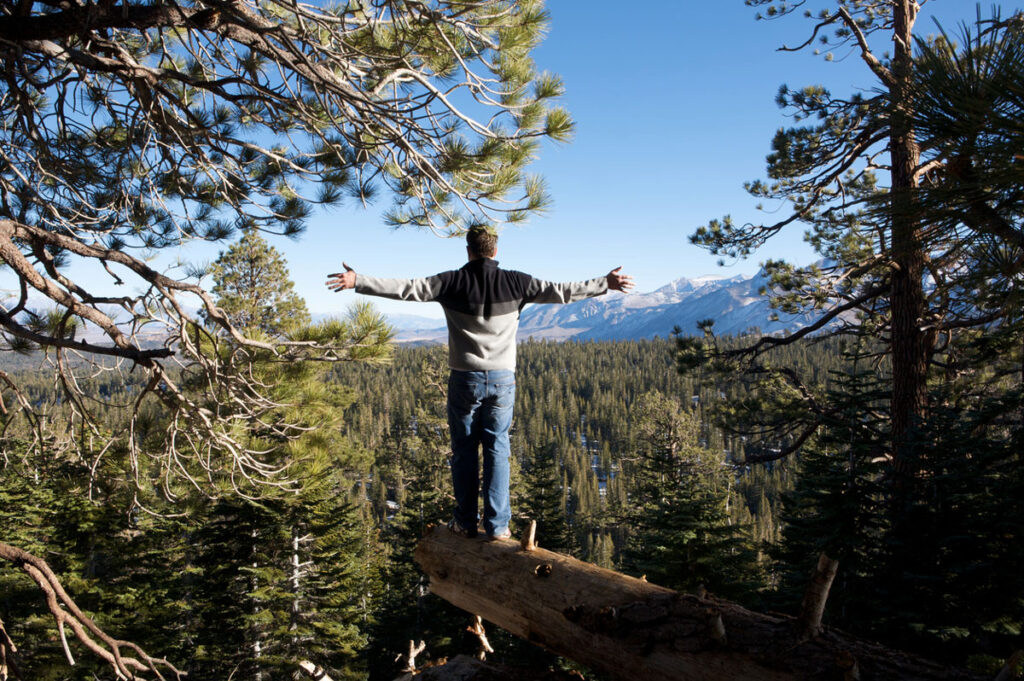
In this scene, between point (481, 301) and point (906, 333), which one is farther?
point (906, 333)

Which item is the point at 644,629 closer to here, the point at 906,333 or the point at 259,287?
the point at 906,333

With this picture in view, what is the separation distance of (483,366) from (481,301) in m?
0.46

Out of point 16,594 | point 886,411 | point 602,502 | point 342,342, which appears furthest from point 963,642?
point 602,502

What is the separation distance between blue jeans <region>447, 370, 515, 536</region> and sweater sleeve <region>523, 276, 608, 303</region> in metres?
0.62

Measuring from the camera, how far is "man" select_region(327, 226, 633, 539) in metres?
3.80

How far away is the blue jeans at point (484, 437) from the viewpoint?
3801mm

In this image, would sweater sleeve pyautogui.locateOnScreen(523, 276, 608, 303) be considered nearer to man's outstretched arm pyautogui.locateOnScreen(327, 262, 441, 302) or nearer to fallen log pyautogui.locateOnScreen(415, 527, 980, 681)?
man's outstretched arm pyautogui.locateOnScreen(327, 262, 441, 302)

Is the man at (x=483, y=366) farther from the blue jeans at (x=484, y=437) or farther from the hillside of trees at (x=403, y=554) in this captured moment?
the hillside of trees at (x=403, y=554)

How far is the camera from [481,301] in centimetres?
379

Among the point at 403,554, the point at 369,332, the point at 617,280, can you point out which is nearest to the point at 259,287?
the point at 369,332

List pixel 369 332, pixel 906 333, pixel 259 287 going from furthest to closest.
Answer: pixel 259 287 < pixel 906 333 < pixel 369 332

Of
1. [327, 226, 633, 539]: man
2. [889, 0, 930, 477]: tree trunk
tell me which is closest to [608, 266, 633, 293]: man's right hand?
[327, 226, 633, 539]: man

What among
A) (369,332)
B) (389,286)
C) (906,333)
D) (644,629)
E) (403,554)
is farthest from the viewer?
(403,554)

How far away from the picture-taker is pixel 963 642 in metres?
5.88
